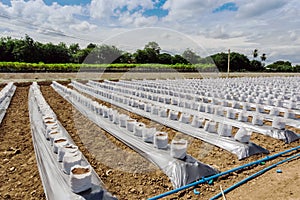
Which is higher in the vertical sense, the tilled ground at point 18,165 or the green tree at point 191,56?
the green tree at point 191,56

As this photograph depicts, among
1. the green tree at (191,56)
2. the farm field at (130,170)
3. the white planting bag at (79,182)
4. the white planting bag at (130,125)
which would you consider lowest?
the farm field at (130,170)

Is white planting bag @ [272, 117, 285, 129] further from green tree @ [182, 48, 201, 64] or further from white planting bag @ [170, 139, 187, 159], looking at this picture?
green tree @ [182, 48, 201, 64]

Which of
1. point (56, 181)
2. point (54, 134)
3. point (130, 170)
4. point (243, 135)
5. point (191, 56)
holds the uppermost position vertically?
point (191, 56)

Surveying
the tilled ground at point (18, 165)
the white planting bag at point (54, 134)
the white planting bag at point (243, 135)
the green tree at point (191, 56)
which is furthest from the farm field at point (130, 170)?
the green tree at point (191, 56)

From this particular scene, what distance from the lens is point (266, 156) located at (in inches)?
123

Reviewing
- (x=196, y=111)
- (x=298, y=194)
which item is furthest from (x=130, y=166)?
(x=196, y=111)

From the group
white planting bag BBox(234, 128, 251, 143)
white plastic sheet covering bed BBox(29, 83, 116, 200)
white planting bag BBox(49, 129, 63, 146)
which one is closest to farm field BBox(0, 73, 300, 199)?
white plastic sheet covering bed BBox(29, 83, 116, 200)

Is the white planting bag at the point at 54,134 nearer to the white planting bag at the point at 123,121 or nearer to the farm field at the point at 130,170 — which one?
the farm field at the point at 130,170

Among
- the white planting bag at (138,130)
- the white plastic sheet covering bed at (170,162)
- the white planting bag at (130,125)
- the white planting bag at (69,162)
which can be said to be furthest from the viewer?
the white planting bag at (130,125)

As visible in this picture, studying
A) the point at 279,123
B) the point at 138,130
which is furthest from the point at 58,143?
the point at 279,123

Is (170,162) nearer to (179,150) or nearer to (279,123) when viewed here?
(179,150)

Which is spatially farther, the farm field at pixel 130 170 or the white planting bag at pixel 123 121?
the white planting bag at pixel 123 121

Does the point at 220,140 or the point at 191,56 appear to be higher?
the point at 191,56

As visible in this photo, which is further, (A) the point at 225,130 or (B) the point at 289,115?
(B) the point at 289,115
